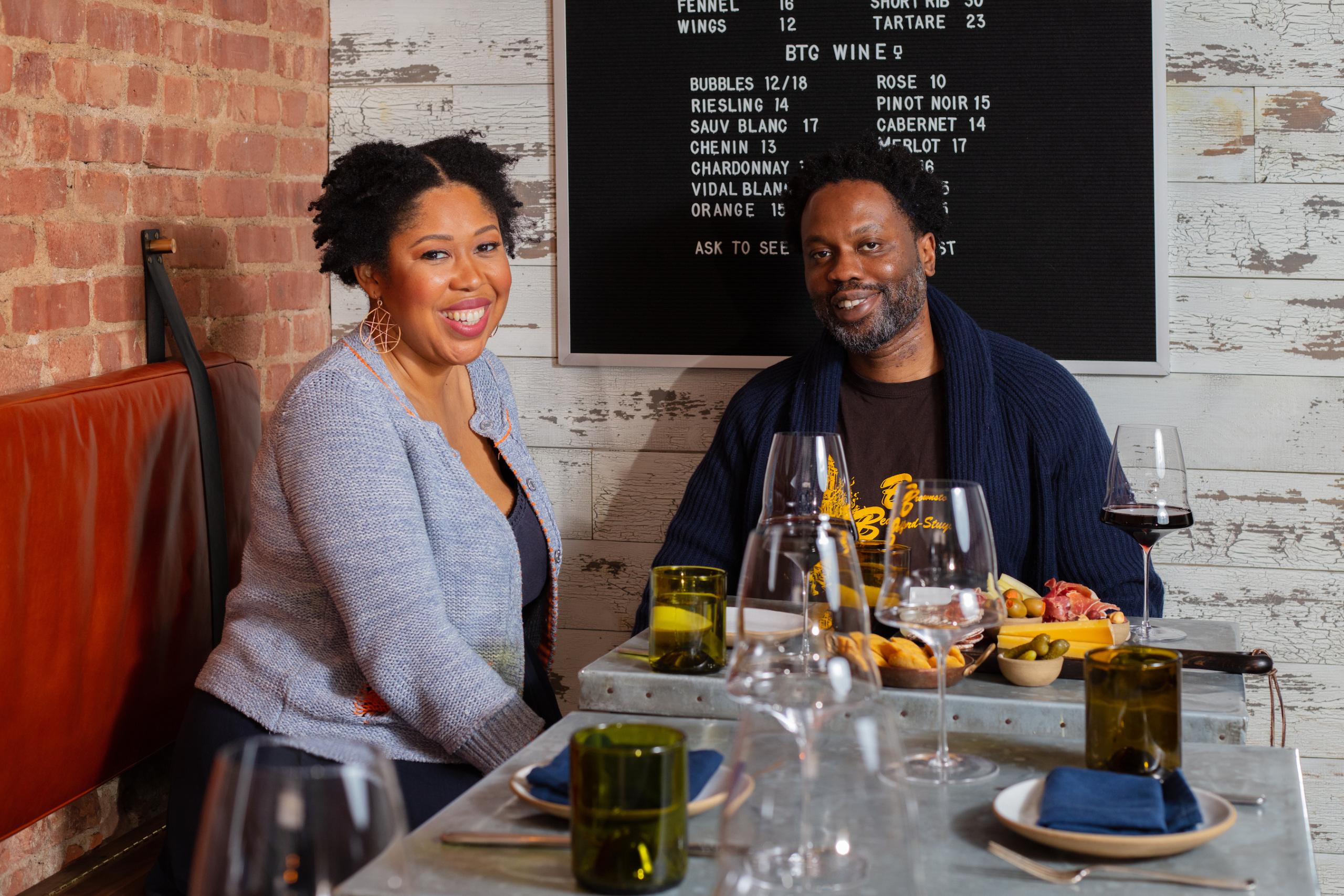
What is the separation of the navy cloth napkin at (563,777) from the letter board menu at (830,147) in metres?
1.50

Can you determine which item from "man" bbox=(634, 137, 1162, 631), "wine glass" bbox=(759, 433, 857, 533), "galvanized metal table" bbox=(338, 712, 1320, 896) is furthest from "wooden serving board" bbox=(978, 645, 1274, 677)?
"man" bbox=(634, 137, 1162, 631)

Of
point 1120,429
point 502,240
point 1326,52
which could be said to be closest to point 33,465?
point 502,240

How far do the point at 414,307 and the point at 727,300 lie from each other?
769 mm

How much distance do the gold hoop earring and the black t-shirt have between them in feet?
2.51

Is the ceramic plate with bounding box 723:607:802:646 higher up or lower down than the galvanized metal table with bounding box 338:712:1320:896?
higher up

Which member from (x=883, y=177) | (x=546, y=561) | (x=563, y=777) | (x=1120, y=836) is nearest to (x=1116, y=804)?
(x=1120, y=836)

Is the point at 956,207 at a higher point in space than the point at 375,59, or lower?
lower

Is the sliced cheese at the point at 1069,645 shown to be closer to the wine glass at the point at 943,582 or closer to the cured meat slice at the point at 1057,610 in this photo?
the cured meat slice at the point at 1057,610

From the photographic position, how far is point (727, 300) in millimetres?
2424

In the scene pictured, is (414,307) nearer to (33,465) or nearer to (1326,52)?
(33,465)

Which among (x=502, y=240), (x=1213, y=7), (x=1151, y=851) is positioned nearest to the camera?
(x=1151, y=851)

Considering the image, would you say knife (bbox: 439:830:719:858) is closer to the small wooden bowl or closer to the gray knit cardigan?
the small wooden bowl

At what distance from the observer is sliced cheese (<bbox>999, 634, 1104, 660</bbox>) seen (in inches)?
49.8

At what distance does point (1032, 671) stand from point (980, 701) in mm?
89
